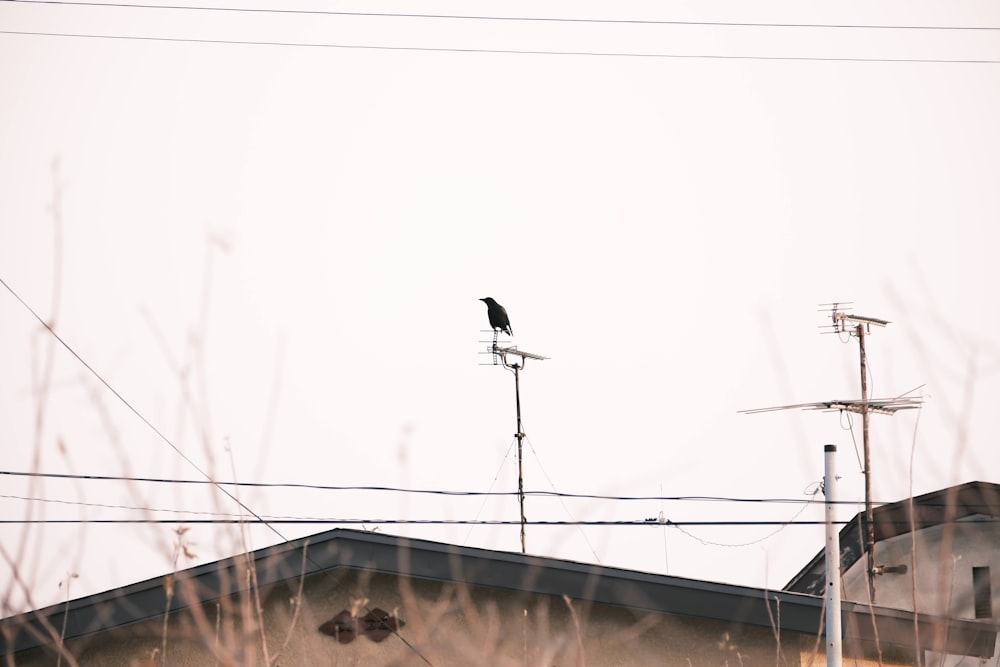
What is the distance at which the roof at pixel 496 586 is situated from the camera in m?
9.77

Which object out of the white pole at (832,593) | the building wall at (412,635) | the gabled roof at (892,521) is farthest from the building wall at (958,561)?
the white pole at (832,593)

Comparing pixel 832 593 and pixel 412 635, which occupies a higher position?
pixel 832 593

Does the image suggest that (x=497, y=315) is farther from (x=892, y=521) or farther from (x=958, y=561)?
(x=958, y=561)

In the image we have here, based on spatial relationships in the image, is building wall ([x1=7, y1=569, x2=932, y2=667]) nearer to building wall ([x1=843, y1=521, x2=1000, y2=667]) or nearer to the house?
the house

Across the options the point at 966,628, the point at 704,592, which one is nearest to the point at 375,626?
the point at 704,592

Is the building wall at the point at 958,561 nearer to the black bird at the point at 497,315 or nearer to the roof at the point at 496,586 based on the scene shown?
the black bird at the point at 497,315

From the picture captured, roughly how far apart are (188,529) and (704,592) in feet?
25.8

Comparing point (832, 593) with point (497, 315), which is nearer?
point (832, 593)

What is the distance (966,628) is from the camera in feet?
35.7

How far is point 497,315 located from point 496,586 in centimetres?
1136

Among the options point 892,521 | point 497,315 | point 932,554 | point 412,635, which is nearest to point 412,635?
point 412,635

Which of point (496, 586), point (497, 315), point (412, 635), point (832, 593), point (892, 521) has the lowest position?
point (892, 521)

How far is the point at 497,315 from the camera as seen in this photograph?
21.1 metres

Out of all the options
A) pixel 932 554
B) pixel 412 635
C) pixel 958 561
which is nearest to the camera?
pixel 412 635
